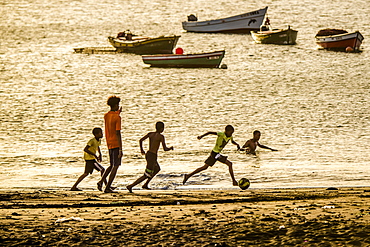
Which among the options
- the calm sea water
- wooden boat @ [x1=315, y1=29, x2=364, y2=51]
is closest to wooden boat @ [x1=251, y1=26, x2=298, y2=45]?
the calm sea water

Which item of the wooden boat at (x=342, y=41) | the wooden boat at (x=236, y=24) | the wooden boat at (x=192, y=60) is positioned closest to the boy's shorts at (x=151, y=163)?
the wooden boat at (x=192, y=60)

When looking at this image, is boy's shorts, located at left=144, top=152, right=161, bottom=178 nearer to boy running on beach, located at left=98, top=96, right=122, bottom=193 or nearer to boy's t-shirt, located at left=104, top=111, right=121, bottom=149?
boy running on beach, located at left=98, top=96, right=122, bottom=193

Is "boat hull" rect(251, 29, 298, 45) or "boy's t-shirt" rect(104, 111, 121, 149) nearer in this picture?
"boy's t-shirt" rect(104, 111, 121, 149)

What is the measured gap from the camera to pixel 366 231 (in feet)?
28.9

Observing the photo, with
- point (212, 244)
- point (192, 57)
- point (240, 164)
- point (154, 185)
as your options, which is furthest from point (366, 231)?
point (192, 57)

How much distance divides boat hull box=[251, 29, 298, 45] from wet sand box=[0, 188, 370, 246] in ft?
169

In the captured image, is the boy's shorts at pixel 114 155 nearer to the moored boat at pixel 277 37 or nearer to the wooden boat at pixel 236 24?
the moored boat at pixel 277 37

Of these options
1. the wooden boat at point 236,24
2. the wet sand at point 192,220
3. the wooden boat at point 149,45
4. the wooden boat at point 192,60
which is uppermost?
the wooden boat at point 236,24

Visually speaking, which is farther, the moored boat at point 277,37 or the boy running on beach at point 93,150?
the moored boat at point 277,37

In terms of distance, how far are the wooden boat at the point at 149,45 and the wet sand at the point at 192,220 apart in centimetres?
4372

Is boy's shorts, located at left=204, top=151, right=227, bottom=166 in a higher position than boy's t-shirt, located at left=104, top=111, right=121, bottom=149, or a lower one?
lower

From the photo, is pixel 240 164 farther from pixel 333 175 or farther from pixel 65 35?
pixel 65 35

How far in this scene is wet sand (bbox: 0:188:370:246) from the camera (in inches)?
344

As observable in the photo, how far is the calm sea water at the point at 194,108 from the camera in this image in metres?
17.2
